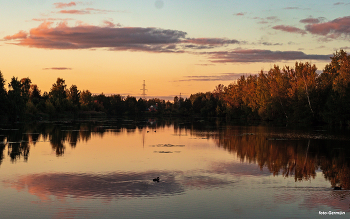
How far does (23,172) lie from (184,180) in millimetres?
9080

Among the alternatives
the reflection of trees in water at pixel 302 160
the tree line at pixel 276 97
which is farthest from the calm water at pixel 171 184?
the tree line at pixel 276 97

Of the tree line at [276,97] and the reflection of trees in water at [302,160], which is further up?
the tree line at [276,97]

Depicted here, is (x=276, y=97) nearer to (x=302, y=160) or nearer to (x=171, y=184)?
(x=302, y=160)

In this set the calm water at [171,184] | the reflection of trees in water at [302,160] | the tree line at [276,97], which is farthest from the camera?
the tree line at [276,97]

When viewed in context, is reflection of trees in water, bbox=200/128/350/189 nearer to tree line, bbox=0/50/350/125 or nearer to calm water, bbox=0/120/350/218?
calm water, bbox=0/120/350/218

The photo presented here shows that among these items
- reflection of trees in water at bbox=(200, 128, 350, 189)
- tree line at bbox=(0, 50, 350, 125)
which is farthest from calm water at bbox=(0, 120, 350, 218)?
tree line at bbox=(0, 50, 350, 125)

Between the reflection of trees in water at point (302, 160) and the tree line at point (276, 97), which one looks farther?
the tree line at point (276, 97)

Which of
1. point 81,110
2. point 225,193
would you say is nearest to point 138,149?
point 225,193

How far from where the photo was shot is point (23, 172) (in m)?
19.5

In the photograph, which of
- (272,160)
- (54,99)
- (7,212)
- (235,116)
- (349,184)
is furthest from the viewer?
(235,116)

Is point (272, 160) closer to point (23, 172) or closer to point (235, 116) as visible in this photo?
point (23, 172)

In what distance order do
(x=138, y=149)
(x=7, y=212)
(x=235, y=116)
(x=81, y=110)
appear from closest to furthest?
1. (x=7, y=212)
2. (x=138, y=149)
3. (x=235, y=116)
4. (x=81, y=110)

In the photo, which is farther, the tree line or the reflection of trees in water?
the tree line

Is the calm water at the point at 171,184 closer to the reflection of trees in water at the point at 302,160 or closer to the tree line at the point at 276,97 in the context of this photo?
the reflection of trees in water at the point at 302,160
